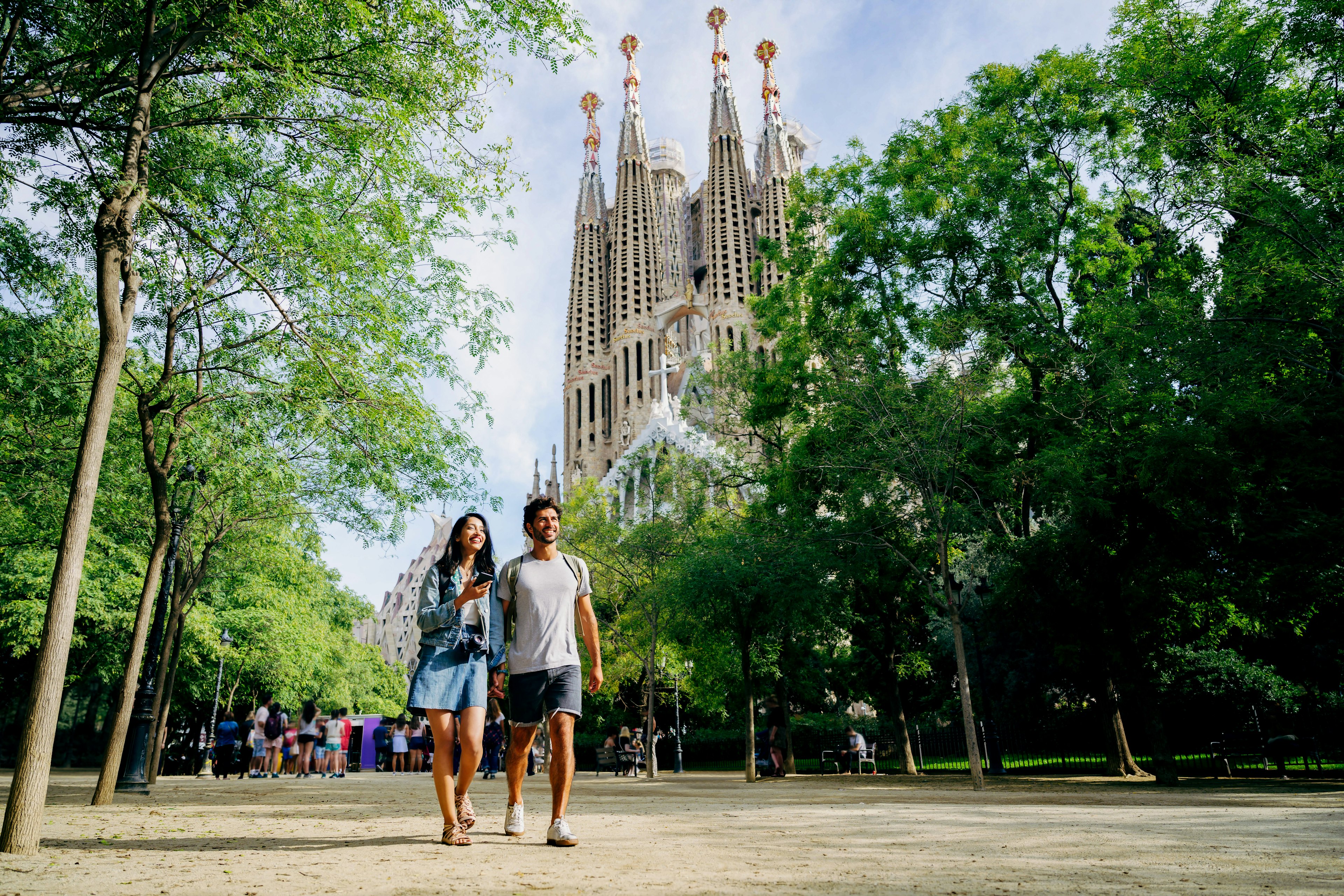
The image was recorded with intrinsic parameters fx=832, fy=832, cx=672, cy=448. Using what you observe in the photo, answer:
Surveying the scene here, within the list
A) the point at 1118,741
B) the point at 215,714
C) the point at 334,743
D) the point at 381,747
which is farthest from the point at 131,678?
the point at 381,747

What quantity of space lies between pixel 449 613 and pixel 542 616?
1.71 feet

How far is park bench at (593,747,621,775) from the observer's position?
23234 mm

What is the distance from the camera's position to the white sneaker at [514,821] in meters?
5.07

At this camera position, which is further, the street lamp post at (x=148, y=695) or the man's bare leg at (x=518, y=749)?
the street lamp post at (x=148, y=695)

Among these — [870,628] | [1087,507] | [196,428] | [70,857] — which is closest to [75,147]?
[196,428]

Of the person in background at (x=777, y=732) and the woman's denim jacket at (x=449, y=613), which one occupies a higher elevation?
the woman's denim jacket at (x=449, y=613)

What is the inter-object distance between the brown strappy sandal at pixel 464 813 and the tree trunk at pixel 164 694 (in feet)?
36.2

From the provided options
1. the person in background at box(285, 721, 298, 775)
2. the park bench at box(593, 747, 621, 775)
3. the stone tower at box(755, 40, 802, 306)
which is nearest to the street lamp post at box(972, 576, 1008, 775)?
the park bench at box(593, 747, 621, 775)

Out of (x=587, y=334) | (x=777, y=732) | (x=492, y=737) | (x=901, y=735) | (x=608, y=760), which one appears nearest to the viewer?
(x=492, y=737)

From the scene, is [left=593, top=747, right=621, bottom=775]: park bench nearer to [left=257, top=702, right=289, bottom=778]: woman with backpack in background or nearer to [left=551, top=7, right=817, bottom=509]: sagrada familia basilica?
[left=257, top=702, right=289, bottom=778]: woman with backpack in background

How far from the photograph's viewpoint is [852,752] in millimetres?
21328

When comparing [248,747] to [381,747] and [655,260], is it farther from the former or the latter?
[655,260]

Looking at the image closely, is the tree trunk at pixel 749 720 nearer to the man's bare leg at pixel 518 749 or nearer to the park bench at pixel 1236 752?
the park bench at pixel 1236 752

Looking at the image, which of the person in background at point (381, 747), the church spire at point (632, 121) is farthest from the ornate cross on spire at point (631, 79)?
the person in background at point (381, 747)
